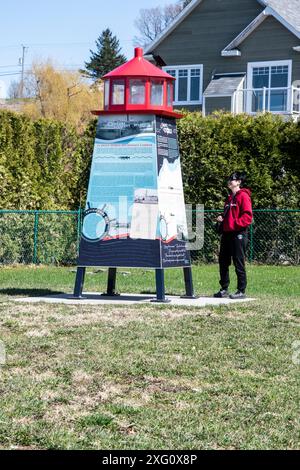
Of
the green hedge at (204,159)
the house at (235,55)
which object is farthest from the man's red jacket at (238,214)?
the house at (235,55)

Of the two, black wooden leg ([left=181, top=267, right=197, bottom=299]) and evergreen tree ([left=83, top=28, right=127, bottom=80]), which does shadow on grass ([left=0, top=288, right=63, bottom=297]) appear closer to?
black wooden leg ([left=181, top=267, right=197, bottom=299])

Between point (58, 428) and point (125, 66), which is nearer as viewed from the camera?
point (58, 428)

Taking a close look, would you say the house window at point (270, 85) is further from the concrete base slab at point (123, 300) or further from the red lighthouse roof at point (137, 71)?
the concrete base slab at point (123, 300)

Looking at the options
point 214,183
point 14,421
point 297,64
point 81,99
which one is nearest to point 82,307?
point 14,421

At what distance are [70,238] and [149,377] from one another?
14.7 meters

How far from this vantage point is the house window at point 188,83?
36500mm

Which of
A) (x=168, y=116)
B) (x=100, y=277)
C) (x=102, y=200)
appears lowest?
(x=100, y=277)

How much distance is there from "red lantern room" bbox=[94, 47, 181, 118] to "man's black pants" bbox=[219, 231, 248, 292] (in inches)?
80.5

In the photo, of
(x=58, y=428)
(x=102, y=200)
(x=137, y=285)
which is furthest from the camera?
(x=137, y=285)

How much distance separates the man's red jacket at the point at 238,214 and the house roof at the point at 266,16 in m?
21.9

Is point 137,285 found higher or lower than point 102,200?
lower

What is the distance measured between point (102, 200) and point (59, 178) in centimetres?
1100

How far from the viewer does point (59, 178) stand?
2358 centimetres
